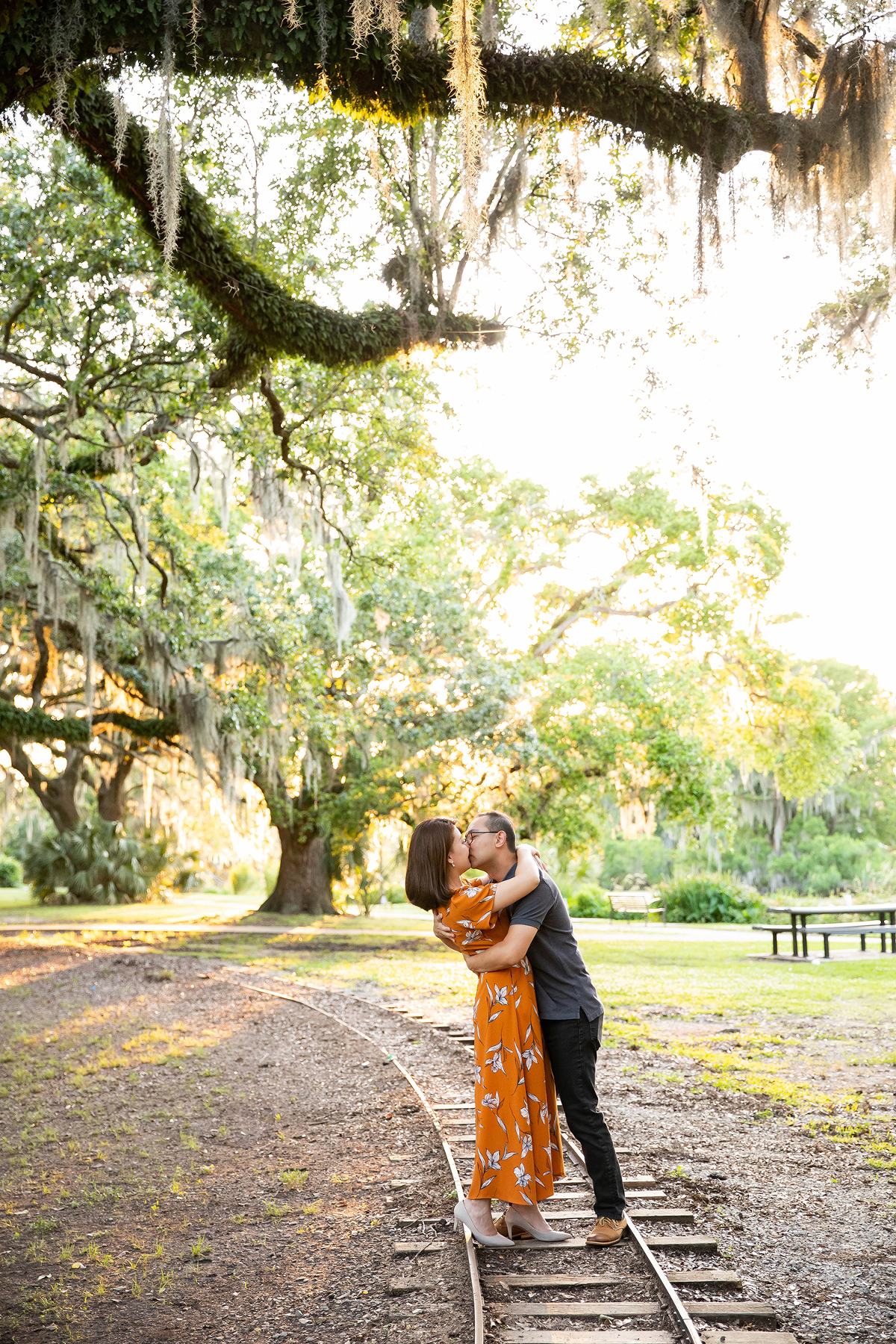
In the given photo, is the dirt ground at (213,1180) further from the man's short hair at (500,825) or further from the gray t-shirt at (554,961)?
the man's short hair at (500,825)

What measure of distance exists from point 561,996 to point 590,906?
22176 mm

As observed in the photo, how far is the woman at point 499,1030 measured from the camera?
12.2 ft

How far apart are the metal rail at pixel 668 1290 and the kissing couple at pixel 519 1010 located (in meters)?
0.11

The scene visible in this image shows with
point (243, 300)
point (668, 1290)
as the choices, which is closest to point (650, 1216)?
point (668, 1290)

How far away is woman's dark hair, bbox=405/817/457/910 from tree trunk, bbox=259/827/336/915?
1771 centimetres

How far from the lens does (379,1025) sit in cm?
928

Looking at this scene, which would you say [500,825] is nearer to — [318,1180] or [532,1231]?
[532,1231]

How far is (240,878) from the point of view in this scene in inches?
1264

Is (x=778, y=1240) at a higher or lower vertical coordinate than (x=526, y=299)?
lower

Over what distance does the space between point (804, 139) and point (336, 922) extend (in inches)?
668

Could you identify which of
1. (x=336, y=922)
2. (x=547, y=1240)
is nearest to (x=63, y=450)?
(x=547, y=1240)

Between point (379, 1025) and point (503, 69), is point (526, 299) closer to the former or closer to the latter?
point (503, 69)

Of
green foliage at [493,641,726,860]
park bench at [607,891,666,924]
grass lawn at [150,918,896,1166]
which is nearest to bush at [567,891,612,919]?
park bench at [607,891,666,924]

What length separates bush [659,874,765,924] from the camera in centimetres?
2288
